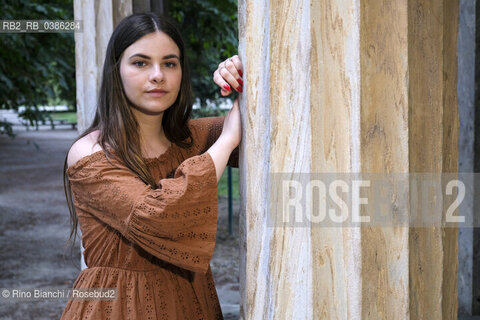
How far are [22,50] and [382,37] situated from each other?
5763 mm

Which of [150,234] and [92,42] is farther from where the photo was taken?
[92,42]

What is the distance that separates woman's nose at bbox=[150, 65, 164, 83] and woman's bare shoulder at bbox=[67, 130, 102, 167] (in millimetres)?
247

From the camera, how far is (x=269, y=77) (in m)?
1.46

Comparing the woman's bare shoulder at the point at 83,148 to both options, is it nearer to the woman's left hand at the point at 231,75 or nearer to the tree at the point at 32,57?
the woman's left hand at the point at 231,75

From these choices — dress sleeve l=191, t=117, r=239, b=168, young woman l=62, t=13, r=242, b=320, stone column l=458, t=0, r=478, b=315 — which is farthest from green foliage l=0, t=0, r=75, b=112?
young woman l=62, t=13, r=242, b=320

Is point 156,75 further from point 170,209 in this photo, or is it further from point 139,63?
point 170,209

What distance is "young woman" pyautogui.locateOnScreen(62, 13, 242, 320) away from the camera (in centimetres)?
155

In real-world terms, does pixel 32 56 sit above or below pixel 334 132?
above

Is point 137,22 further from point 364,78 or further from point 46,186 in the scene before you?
point 46,186

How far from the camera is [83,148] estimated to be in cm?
177

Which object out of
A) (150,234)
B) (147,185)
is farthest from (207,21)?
(150,234)

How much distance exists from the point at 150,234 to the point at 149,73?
1.72ft

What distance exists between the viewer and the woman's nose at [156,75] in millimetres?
1787

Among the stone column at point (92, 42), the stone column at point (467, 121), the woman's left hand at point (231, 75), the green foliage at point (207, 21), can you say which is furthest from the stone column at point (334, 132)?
the green foliage at point (207, 21)
